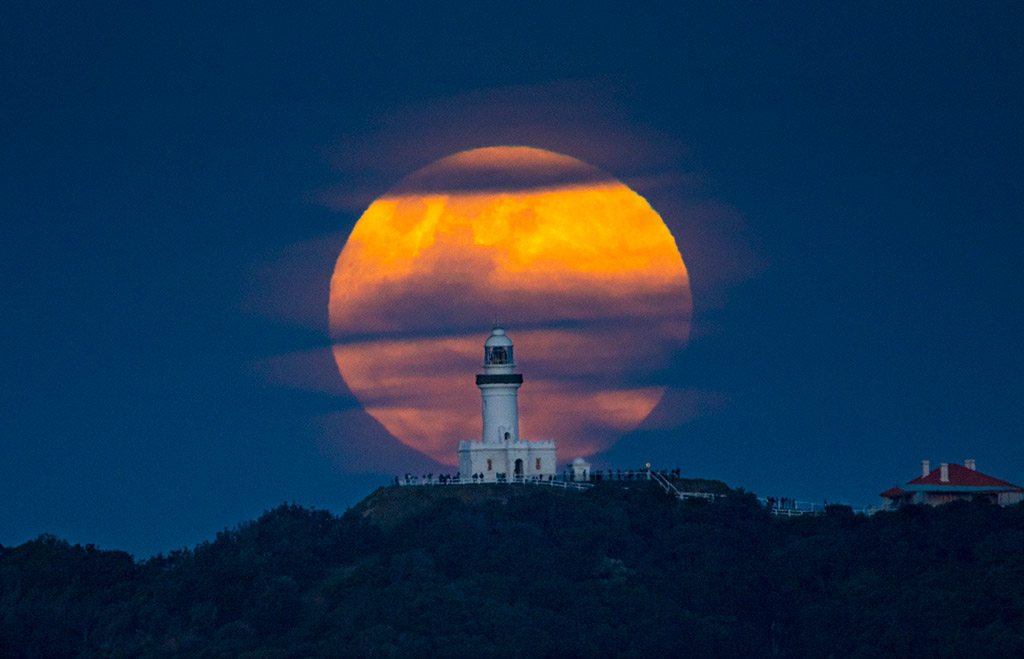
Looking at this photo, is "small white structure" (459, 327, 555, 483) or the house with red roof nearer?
the house with red roof

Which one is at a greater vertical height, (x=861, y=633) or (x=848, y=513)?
(x=848, y=513)

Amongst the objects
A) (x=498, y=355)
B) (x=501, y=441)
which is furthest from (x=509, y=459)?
(x=498, y=355)

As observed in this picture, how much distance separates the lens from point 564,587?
106 meters

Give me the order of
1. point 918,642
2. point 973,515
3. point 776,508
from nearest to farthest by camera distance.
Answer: point 918,642, point 973,515, point 776,508

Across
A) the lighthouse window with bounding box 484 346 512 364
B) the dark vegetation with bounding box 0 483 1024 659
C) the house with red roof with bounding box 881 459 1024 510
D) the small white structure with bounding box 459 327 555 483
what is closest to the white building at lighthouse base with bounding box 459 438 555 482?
the small white structure with bounding box 459 327 555 483

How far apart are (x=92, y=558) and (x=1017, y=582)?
54769 millimetres

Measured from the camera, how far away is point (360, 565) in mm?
110562

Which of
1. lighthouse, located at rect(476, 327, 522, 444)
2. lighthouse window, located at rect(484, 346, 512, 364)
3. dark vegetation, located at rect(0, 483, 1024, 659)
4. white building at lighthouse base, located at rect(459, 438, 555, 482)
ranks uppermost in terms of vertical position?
lighthouse window, located at rect(484, 346, 512, 364)

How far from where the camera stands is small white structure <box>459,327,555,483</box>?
11775cm

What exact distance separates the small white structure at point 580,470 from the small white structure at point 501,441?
4.53 feet

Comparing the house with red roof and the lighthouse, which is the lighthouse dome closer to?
the lighthouse

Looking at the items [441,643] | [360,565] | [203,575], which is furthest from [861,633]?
[203,575]

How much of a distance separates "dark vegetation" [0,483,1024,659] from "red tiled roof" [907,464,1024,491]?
280cm

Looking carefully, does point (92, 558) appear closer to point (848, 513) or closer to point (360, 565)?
point (360, 565)
